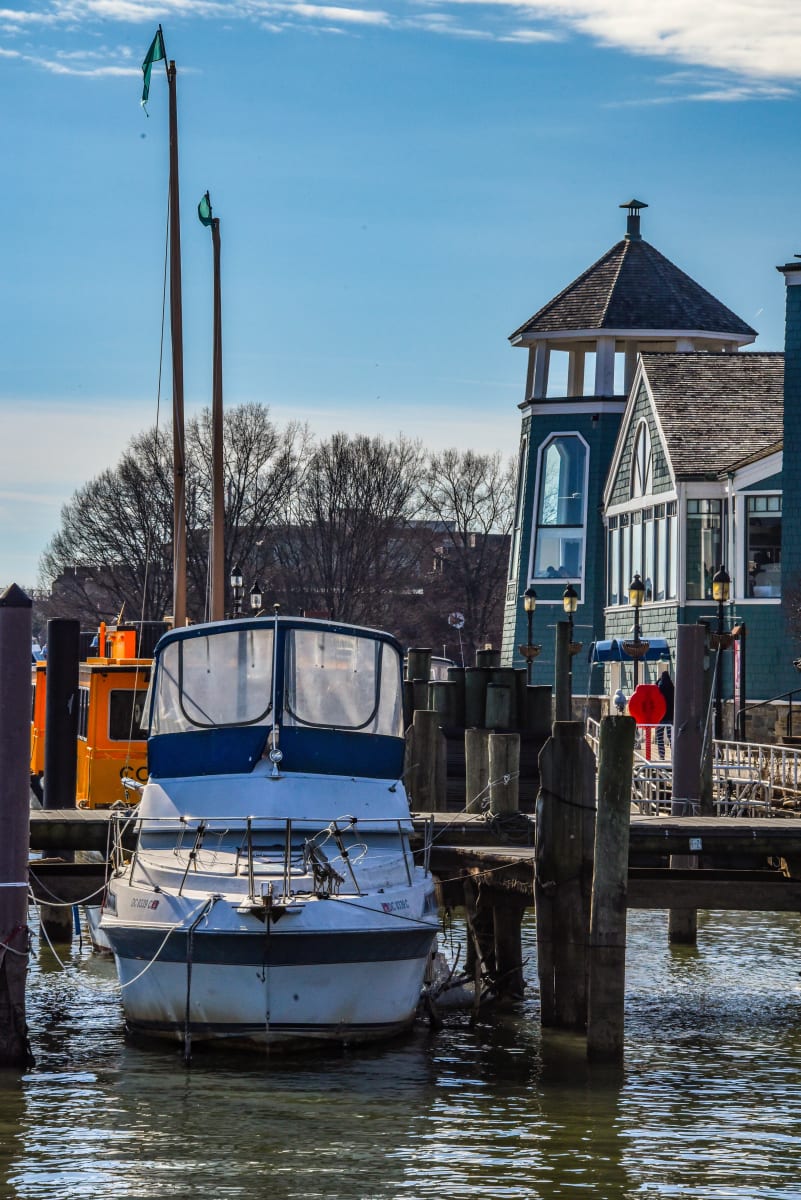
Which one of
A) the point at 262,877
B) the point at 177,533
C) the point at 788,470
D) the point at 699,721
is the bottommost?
the point at 262,877

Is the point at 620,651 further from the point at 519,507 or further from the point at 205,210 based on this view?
the point at 205,210

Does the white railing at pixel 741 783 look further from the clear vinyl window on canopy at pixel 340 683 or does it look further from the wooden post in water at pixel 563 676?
the clear vinyl window on canopy at pixel 340 683

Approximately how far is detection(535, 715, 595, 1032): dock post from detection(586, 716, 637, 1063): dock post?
86 cm

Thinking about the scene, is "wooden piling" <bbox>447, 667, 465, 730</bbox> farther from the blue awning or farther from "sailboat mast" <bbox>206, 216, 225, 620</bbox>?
the blue awning

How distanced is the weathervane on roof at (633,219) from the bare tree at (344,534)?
2867 centimetres

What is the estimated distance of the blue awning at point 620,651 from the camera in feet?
150

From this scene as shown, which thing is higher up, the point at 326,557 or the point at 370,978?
the point at 326,557

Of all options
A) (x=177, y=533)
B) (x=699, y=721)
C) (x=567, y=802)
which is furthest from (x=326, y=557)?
(x=567, y=802)

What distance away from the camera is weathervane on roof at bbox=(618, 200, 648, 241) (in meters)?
56.5

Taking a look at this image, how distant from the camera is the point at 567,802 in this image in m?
16.4

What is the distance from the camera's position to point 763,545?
143 feet

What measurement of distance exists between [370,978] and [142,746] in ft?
35.5

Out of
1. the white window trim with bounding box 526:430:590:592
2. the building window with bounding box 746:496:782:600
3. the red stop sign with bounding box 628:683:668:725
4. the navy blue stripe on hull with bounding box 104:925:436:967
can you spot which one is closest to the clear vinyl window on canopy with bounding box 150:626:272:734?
the navy blue stripe on hull with bounding box 104:925:436:967

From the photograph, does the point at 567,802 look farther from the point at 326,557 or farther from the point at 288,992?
the point at 326,557
